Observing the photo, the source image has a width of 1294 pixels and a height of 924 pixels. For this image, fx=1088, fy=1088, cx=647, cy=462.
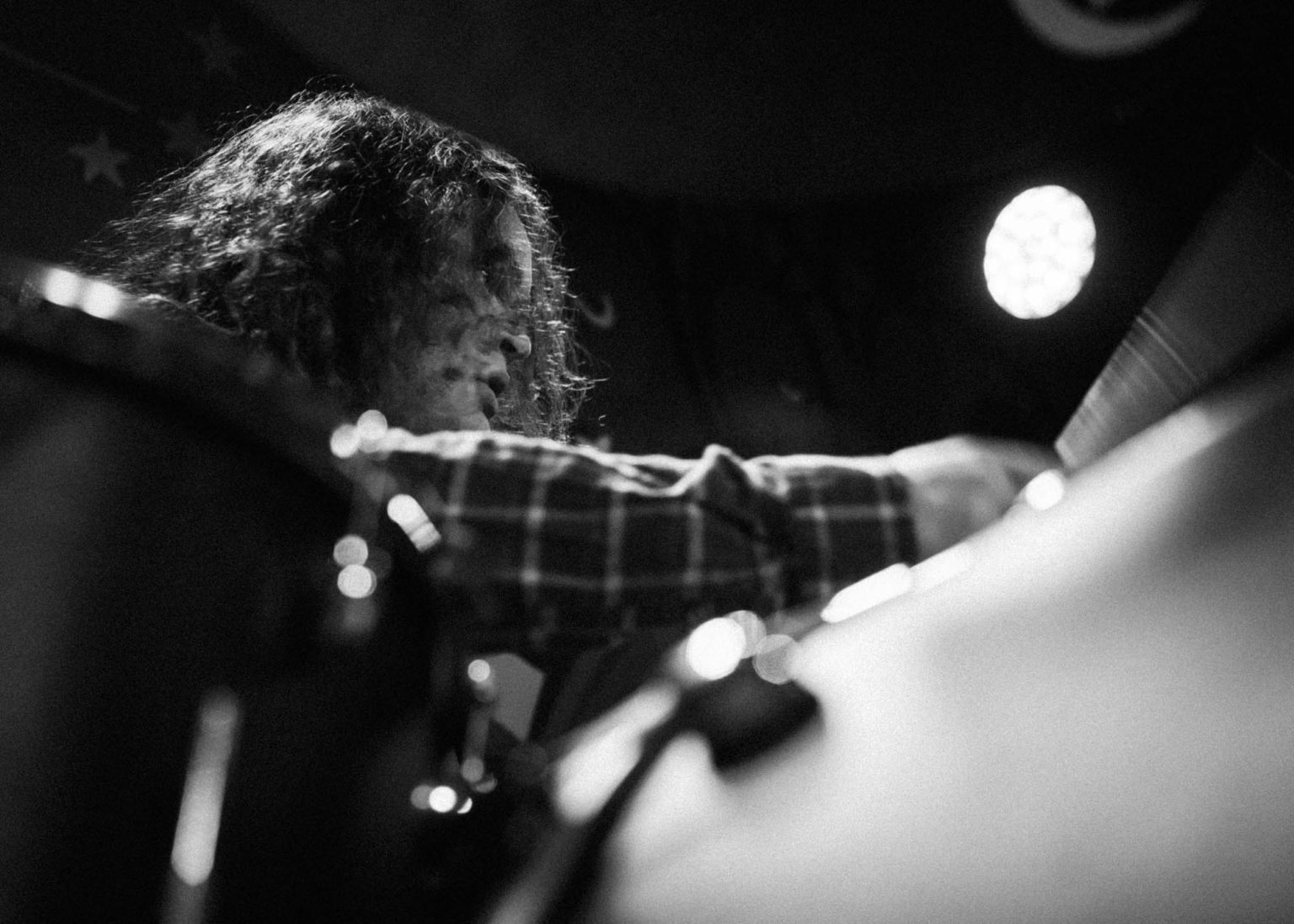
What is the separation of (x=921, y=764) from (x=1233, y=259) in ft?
1.33

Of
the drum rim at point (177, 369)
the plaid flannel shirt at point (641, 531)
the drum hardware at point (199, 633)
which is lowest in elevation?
the drum hardware at point (199, 633)

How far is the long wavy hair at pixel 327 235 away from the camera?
114cm

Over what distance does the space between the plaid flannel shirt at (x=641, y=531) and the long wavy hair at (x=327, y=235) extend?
Answer: 447 mm

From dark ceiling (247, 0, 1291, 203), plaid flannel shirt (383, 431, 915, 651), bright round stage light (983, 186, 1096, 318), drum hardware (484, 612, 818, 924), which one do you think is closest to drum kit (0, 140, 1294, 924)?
drum hardware (484, 612, 818, 924)

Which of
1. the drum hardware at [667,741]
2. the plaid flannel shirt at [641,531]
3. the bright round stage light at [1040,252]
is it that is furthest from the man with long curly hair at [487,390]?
the bright round stage light at [1040,252]

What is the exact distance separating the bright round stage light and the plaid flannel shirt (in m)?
2.63

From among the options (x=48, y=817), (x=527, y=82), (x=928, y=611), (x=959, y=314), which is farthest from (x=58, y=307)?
(x=959, y=314)

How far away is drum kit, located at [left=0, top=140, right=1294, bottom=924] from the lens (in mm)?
295

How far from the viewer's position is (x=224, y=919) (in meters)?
0.42

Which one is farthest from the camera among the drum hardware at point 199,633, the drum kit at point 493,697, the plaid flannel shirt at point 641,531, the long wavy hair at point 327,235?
the long wavy hair at point 327,235

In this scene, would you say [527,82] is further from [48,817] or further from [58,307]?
[48,817]

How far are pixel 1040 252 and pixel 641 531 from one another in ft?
9.20

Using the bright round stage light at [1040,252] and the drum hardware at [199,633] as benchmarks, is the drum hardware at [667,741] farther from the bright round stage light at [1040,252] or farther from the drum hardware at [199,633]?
the bright round stage light at [1040,252]

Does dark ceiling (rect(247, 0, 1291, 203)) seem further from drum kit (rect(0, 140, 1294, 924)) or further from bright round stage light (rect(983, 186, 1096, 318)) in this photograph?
bright round stage light (rect(983, 186, 1096, 318))
